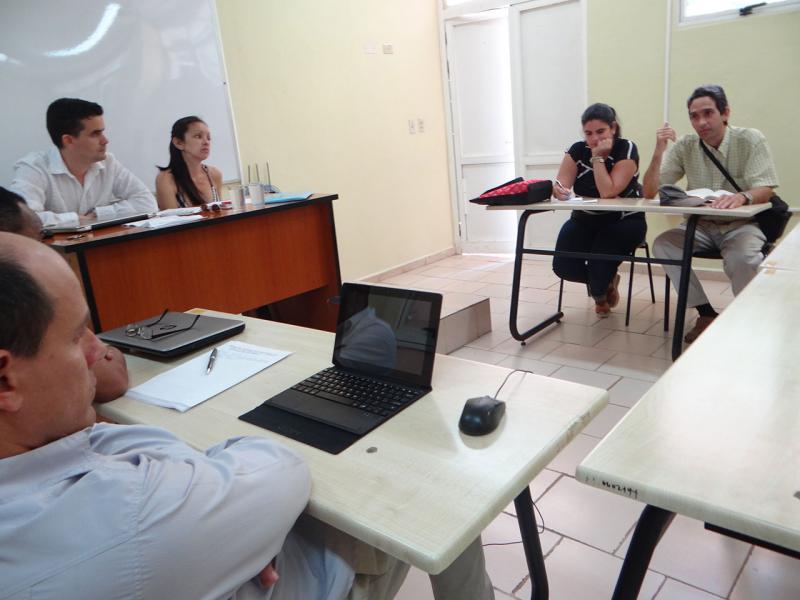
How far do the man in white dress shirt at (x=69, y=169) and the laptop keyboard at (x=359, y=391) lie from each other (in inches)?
82.7

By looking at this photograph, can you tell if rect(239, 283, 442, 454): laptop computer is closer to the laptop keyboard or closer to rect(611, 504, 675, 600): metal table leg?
the laptop keyboard

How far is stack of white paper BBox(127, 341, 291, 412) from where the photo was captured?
3.75 ft

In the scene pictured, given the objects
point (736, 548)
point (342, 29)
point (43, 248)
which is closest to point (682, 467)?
point (43, 248)

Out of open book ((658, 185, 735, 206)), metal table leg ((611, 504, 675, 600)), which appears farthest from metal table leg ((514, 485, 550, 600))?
open book ((658, 185, 735, 206))

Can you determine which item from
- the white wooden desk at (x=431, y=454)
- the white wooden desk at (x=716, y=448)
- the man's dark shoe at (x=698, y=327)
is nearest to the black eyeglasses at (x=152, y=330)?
the white wooden desk at (x=431, y=454)

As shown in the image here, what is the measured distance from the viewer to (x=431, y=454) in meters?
0.86

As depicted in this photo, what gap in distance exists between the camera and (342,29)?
→ 4.48 m

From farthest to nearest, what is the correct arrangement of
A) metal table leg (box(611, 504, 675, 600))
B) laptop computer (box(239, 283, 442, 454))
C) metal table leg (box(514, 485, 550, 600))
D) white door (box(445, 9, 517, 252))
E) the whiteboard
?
white door (box(445, 9, 517, 252)) < the whiteboard < metal table leg (box(514, 485, 550, 600)) < laptop computer (box(239, 283, 442, 454)) < metal table leg (box(611, 504, 675, 600))

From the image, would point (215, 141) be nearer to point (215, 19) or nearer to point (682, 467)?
point (215, 19)

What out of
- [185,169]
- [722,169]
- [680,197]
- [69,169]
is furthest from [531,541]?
[185,169]

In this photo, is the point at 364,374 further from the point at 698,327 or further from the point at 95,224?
the point at 698,327

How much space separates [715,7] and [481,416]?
400cm

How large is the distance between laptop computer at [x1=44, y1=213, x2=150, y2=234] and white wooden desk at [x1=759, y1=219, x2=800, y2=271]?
2.51m

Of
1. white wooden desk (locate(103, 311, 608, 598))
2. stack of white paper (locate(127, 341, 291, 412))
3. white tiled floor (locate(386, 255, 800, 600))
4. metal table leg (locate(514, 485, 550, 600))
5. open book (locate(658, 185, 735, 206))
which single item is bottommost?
white tiled floor (locate(386, 255, 800, 600))
